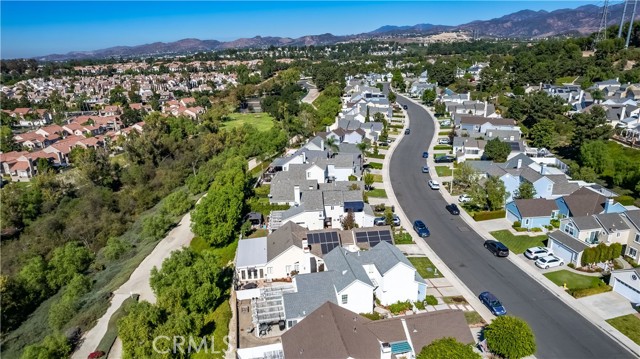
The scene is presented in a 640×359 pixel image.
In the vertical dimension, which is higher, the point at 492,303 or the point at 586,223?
the point at 586,223

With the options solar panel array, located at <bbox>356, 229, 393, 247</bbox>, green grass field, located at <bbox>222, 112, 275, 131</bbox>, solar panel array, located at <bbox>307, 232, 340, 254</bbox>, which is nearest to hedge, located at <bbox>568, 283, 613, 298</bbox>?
solar panel array, located at <bbox>356, 229, 393, 247</bbox>

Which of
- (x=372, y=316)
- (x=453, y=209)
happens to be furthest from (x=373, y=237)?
(x=453, y=209)

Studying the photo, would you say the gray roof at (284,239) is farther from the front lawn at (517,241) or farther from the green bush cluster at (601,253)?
the green bush cluster at (601,253)

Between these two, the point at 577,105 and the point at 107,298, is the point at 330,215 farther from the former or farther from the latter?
the point at 577,105

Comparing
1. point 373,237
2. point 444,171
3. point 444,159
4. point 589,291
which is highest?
point 373,237

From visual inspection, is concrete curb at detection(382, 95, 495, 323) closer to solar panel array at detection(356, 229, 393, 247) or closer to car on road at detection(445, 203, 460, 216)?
solar panel array at detection(356, 229, 393, 247)

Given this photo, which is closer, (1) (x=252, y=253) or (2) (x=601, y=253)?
(2) (x=601, y=253)

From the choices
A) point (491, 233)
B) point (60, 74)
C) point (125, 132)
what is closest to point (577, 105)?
point (491, 233)
